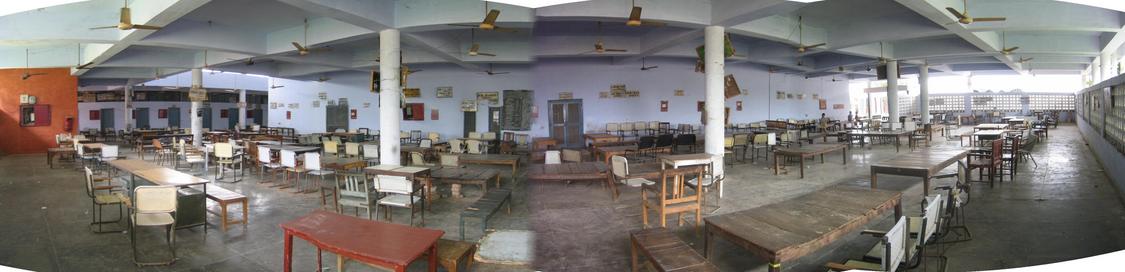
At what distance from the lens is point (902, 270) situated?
2.88 metres

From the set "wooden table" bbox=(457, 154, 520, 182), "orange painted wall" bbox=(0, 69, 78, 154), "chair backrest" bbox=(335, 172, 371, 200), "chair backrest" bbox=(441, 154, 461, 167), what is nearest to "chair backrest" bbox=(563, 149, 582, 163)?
"wooden table" bbox=(457, 154, 520, 182)

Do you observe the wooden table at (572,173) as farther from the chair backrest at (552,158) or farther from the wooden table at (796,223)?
the wooden table at (796,223)

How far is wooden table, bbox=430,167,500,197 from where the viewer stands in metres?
5.14

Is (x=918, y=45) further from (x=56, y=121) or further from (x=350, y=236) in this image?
(x=56, y=121)

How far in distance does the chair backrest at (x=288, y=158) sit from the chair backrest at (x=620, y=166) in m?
4.54

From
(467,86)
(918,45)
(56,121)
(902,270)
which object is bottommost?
(902,270)

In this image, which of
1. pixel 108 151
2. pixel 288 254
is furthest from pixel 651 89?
pixel 108 151

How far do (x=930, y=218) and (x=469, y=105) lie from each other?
36.8 feet

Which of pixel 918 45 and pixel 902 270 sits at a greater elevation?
pixel 918 45

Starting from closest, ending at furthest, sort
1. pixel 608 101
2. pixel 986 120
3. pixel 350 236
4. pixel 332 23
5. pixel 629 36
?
pixel 350 236, pixel 332 23, pixel 629 36, pixel 608 101, pixel 986 120

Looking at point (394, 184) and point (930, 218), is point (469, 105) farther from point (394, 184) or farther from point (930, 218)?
point (930, 218)

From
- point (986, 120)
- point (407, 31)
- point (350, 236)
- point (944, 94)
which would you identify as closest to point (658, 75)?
point (407, 31)

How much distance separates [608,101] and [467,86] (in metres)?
4.30

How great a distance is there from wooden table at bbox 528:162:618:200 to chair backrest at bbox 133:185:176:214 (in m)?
2.86
